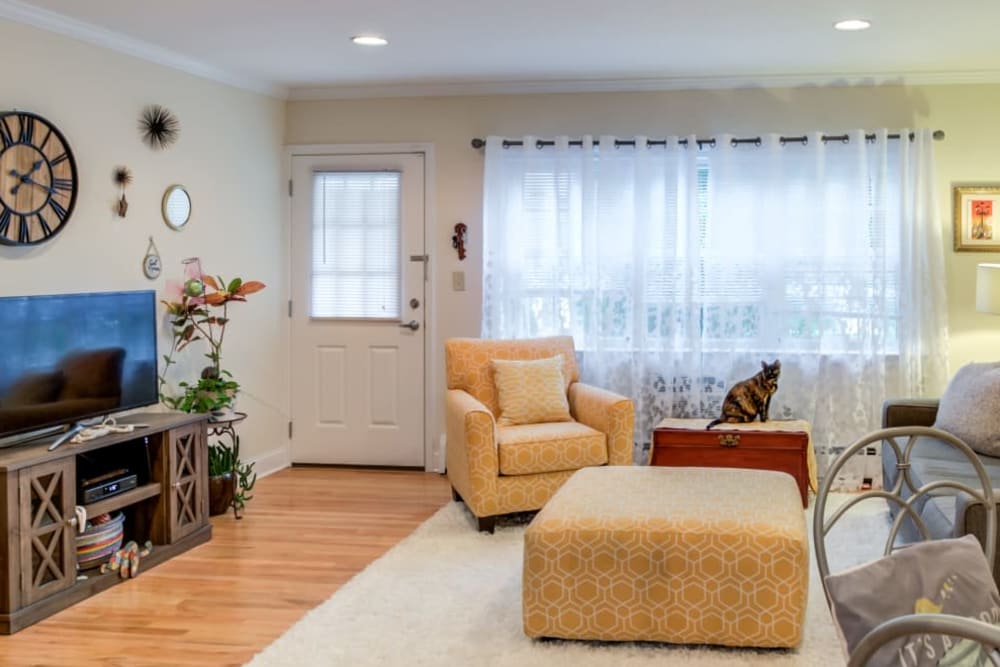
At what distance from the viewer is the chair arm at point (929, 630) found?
3.64 feet

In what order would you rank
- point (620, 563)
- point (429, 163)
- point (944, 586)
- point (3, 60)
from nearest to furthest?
point (944, 586) < point (620, 563) < point (3, 60) < point (429, 163)

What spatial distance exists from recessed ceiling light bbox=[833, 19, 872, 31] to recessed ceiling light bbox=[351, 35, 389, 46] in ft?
6.76

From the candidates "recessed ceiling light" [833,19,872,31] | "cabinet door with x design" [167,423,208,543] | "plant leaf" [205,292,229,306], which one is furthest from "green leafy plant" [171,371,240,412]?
"recessed ceiling light" [833,19,872,31]

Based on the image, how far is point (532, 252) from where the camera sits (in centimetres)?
602

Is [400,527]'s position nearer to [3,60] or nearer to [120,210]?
[120,210]

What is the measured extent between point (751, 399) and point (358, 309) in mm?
2448

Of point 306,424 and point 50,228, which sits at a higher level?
point 50,228

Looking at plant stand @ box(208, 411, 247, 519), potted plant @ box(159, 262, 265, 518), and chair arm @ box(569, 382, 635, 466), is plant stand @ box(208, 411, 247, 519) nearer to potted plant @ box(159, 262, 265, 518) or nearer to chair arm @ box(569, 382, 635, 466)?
potted plant @ box(159, 262, 265, 518)

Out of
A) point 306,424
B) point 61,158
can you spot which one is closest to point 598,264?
point 306,424

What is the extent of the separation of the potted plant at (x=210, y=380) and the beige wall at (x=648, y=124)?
1410 mm

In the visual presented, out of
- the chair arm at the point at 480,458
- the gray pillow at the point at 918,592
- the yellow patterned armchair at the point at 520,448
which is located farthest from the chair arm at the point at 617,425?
the gray pillow at the point at 918,592

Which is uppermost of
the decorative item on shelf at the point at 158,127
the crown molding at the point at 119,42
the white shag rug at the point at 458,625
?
the crown molding at the point at 119,42

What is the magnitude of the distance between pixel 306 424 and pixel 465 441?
2.04m

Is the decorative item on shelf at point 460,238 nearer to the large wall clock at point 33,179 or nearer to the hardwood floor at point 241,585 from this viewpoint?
the hardwood floor at point 241,585
